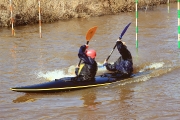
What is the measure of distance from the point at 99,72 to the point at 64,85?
2264 millimetres

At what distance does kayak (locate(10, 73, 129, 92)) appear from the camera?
8.31 meters

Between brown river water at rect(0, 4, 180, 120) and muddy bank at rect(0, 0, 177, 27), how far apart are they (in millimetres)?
979

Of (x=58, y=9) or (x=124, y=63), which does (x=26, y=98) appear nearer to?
(x=124, y=63)

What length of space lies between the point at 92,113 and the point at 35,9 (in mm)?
14222

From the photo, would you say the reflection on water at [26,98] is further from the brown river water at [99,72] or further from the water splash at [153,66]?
the water splash at [153,66]

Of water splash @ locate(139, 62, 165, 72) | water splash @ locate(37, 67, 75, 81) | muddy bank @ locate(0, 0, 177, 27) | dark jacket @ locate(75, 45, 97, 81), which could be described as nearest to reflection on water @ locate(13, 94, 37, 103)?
dark jacket @ locate(75, 45, 97, 81)

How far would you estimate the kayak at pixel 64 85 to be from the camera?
8.31 m

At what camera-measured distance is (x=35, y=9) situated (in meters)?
20.8

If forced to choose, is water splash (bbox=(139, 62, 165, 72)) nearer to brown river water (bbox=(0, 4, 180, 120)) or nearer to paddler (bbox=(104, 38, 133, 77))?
brown river water (bbox=(0, 4, 180, 120))

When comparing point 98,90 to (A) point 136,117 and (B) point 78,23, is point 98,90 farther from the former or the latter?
(B) point 78,23

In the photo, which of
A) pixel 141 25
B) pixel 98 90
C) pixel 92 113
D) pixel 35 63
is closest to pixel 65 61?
pixel 35 63

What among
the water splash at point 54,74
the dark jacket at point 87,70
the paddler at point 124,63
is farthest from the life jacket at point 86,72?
the water splash at point 54,74

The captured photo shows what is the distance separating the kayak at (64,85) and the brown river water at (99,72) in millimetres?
119

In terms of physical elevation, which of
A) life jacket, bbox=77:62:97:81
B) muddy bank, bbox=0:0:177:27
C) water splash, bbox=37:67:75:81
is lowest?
water splash, bbox=37:67:75:81
